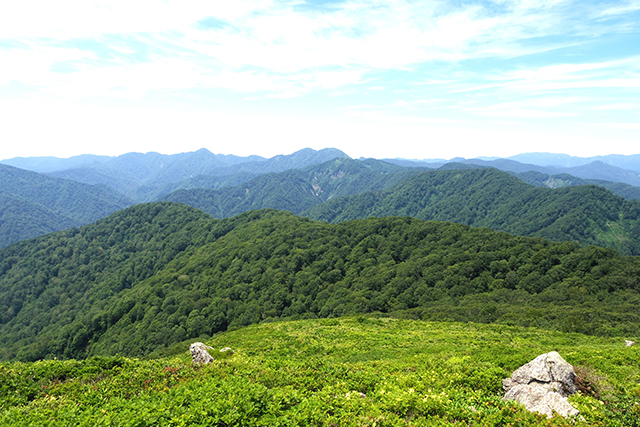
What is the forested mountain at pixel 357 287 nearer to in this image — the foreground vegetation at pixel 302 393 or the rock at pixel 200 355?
the foreground vegetation at pixel 302 393

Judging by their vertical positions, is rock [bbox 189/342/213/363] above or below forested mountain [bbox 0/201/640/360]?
above

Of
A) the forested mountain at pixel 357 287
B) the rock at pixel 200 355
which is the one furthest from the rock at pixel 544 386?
the forested mountain at pixel 357 287

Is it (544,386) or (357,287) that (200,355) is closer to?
(544,386)

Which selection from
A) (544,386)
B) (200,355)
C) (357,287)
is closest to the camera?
(544,386)

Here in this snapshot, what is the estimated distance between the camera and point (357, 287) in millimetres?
115812

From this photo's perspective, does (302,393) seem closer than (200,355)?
Yes

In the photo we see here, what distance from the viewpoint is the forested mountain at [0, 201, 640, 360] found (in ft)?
243

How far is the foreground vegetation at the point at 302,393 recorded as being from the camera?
14383 mm

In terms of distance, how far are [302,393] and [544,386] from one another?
13794 millimetres

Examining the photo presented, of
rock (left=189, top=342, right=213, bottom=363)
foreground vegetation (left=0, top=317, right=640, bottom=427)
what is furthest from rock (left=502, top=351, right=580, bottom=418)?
rock (left=189, top=342, right=213, bottom=363)

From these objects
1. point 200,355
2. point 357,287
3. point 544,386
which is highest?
point 544,386

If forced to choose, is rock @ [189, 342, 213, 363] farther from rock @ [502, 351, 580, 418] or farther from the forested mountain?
the forested mountain

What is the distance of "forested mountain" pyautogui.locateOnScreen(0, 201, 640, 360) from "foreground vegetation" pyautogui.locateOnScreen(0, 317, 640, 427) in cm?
4113

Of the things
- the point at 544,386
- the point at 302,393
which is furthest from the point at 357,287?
the point at 302,393
